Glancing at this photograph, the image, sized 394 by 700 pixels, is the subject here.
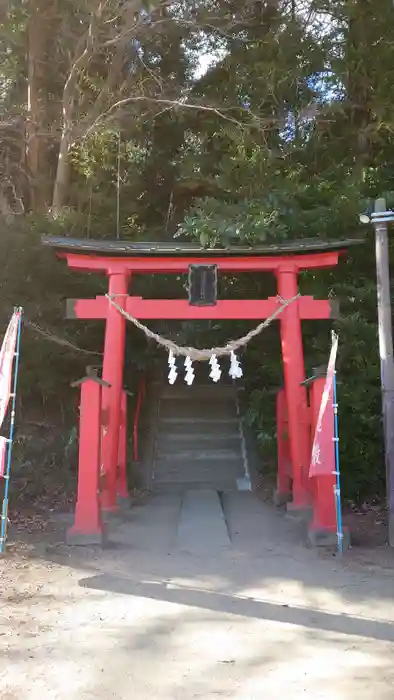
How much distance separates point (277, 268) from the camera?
286 inches

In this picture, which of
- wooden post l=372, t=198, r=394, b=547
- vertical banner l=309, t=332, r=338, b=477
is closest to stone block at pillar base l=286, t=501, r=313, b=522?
wooden post l=372, t=198, r=394, b=547

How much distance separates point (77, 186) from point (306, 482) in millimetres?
8025

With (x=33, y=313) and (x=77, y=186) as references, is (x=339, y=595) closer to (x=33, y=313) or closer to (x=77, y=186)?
(x=33, y=313)

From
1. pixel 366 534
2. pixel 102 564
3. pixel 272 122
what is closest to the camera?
pixel 102 564

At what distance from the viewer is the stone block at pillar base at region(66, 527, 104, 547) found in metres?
5.77

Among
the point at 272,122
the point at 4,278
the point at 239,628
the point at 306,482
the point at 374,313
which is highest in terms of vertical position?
the point at 272,122

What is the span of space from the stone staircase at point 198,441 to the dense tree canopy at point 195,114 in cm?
89

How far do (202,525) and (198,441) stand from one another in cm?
404

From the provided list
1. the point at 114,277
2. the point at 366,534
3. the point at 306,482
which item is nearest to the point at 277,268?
the point at 114,277

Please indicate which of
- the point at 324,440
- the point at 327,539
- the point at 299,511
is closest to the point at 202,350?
the point at 324,440

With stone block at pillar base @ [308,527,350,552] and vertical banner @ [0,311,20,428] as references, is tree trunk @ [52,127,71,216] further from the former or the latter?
stone block at pillar base @ [308,527,350,552]

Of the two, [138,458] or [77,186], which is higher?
[77,186]

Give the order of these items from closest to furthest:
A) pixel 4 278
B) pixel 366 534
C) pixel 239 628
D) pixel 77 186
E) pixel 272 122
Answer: pixel 239 628
pixel 366 534
pixel 4 278
pixel 272 122
pixel 77 186

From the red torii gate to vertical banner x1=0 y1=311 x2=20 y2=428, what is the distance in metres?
1.15
